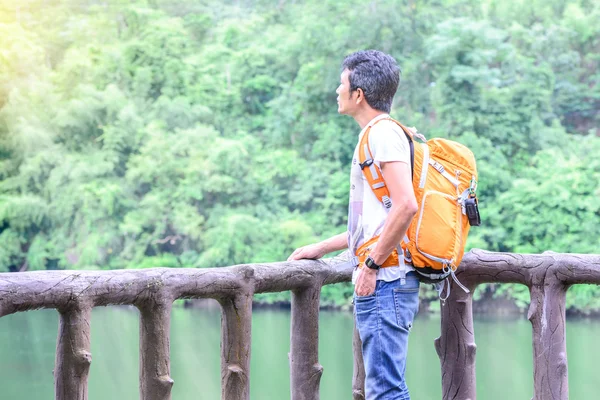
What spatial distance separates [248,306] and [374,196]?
0.48 m

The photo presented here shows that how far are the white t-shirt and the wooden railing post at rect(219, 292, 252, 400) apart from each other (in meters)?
0.37

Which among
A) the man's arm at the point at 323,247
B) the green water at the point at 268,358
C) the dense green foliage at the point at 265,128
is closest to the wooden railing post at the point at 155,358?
the man's arm at the point at 323,247

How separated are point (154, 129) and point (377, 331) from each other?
1417cm

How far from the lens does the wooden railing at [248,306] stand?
178 centimetres

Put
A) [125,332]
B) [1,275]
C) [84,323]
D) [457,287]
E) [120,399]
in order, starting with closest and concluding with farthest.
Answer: [1,275]
[84,323]
[457,287]
[120,399]
[125,332]

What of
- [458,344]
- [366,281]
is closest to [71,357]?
[366,281]

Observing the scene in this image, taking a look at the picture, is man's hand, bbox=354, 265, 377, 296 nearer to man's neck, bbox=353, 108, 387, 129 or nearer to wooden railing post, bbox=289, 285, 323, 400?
man's neck, bbox=353, 108, 387, 129

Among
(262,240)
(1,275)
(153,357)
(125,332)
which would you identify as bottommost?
(153,357)

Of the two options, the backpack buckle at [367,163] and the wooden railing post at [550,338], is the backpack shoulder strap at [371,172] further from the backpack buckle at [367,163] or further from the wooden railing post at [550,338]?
the wooden railing post at [550,338]

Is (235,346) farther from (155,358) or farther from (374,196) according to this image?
(374,196)

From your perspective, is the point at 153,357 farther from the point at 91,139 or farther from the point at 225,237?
the point at 91,139

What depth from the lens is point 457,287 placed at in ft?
7.61

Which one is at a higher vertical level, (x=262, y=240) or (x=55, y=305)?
(x=262, y=240)

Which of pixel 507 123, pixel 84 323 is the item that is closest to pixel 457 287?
pixel 84 323
